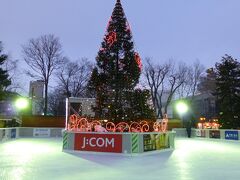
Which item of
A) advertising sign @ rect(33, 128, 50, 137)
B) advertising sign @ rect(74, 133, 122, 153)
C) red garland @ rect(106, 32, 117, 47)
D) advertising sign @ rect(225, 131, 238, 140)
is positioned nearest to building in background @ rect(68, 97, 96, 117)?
advertising sign @ rect(33, 128, 50, 137)

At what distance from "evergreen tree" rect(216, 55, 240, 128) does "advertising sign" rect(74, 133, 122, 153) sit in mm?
22500

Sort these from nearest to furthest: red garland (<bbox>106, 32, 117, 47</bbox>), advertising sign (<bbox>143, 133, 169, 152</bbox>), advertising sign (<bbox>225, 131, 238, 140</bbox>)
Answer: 1. advertising sign (<bbox>143, 133, 169, 152</bbox>)
2. red garland (<bbox>106, 32, 117, 47</bbox>)
3. advertising sign (<bbox>225, 131, 238, 140</bbox>)

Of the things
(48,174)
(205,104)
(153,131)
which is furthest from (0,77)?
(205,104)

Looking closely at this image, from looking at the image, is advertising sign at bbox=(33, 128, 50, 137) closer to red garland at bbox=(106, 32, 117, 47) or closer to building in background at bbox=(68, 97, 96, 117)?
building in background at bbox=(68, 97, 96, 117)

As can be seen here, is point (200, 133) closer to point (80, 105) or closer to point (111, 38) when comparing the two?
point (80, 105)

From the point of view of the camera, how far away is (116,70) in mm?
18547

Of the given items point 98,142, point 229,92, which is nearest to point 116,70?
point 98,142

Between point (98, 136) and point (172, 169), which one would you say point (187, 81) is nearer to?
point (98, 136)

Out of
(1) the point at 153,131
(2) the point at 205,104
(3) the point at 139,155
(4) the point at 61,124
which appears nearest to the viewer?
(3) the point at 139,155

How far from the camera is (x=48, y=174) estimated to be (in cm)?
955

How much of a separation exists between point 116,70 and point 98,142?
14.6ft

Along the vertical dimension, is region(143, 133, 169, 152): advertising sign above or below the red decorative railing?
below

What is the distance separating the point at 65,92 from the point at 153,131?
3704cm

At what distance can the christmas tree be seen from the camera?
1800cm
